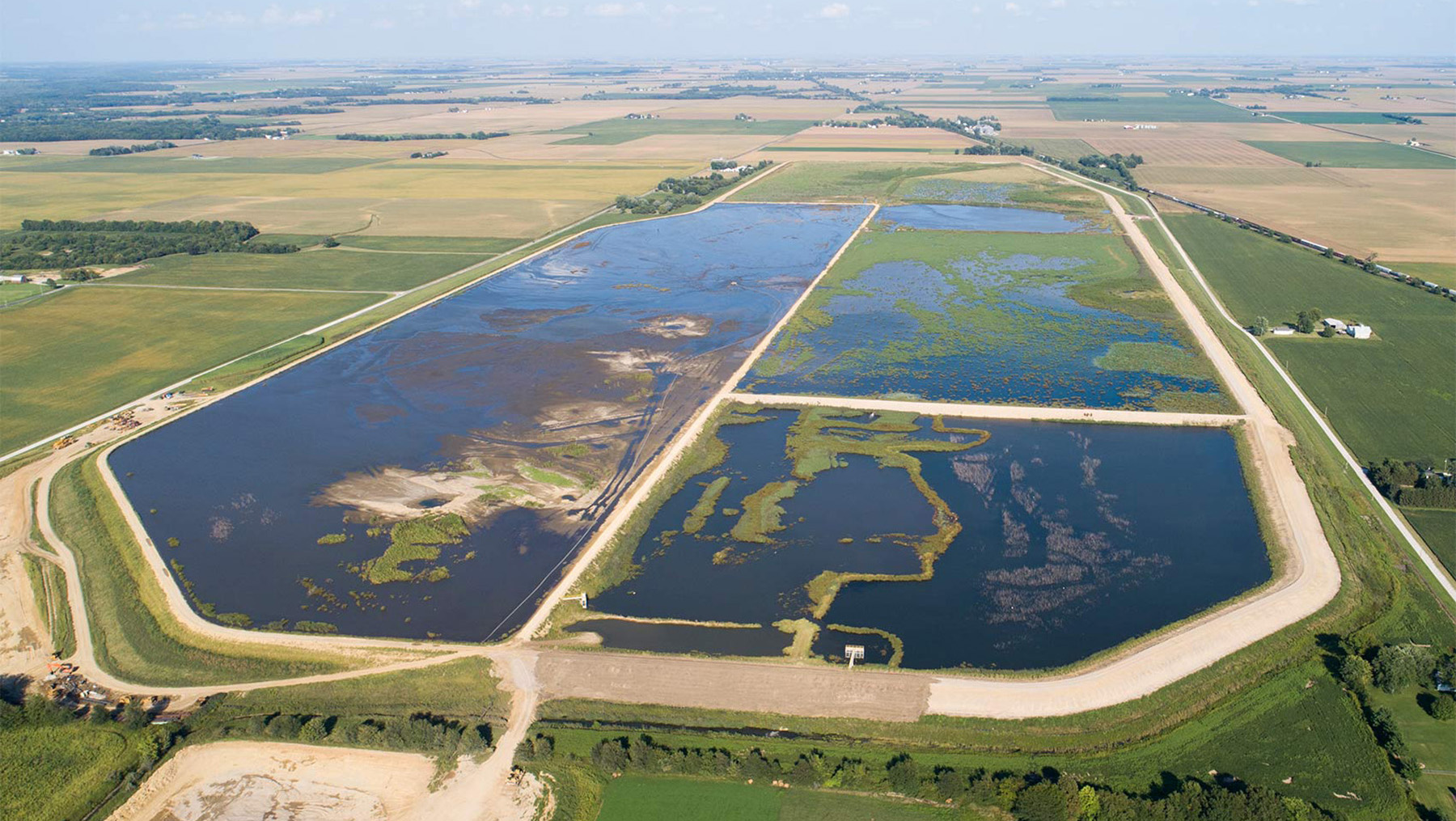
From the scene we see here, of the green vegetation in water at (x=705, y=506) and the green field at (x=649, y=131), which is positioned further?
the green field at (x=649, y=131)

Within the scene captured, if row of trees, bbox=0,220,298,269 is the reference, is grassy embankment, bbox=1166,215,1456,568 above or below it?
below

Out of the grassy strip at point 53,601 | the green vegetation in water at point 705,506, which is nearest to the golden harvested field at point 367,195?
Result: the green vegetation in water at point 705,506

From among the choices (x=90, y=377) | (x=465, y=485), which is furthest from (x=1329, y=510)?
(x=90, y=377)

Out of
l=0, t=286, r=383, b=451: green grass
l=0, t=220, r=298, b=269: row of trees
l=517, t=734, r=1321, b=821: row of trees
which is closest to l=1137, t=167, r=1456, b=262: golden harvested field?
l=517, t=734, r=1321, b=821: row of trees

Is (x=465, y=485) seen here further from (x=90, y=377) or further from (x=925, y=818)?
(x=90, y=377)

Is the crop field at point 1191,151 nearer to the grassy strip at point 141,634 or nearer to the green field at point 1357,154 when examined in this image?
the green field at point 1357,154

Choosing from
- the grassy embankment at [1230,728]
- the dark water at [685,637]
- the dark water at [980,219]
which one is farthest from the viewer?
the dark water at [980,219]

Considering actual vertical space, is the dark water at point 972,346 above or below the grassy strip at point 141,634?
above

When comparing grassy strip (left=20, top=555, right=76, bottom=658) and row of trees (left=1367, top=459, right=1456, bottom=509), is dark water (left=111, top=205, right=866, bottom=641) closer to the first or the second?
grassy strip (left=20, top=555, right=76, bottom=658)
